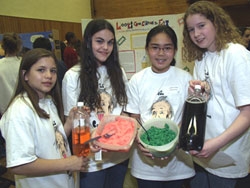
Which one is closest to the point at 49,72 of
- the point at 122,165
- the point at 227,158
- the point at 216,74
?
the point at 122,165

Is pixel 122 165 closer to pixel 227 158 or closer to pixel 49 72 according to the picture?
pixel 227 158

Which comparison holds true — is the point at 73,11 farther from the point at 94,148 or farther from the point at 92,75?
the point at 94,148

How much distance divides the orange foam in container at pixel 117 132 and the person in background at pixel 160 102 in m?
0.17

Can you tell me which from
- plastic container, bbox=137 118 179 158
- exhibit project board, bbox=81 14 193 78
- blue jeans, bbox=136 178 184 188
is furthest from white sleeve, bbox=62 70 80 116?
exhibit project board, bbox=81 14 193 78

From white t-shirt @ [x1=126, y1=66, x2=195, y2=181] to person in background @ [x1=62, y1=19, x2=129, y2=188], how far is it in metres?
0.12

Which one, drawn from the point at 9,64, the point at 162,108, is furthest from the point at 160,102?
the point at 9,64

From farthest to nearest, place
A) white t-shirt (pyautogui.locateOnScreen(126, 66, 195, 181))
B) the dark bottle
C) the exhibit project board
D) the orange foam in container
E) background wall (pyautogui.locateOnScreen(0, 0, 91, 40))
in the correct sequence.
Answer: background wall (pyautogui.locateOnScreen(0, 0, 91, 40))
the exhibit project board
white t-shirt (pyautogui.locateOnScreen(126, 66, 195, 181))
the orange foam in container
the dark bottle

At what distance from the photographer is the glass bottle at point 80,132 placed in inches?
43.8

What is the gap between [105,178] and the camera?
140 cm

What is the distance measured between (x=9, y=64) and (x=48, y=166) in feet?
7.37

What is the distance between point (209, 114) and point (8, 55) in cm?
268

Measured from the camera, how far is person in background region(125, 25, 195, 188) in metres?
1.34

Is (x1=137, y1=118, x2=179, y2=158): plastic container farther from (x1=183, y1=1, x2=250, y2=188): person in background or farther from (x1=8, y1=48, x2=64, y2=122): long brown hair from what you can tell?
(x1=8, y1=48, x2=64, y2=122): long brown hair

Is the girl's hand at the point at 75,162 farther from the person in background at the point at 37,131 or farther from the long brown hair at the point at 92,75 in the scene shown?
the long brown hair at the point at 92,75
